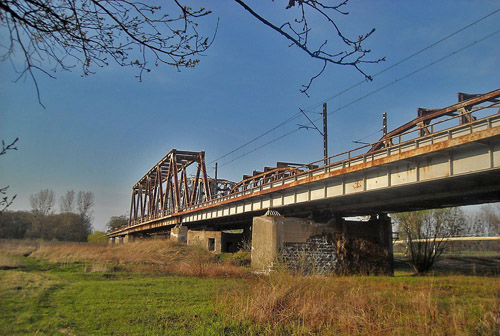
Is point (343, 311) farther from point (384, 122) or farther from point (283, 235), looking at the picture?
point (384, 122)

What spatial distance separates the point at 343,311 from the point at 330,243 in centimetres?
1801

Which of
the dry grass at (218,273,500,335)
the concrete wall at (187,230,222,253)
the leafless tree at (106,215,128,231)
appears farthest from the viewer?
the leafless tree at (106,215,128,231)

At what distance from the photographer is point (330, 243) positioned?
2786 cm

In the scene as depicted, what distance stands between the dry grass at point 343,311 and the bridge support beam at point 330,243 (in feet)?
41.6

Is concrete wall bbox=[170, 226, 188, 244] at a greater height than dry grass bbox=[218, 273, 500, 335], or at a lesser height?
greater

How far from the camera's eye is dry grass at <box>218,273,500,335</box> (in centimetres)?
912

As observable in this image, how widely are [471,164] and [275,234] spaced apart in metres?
12.9

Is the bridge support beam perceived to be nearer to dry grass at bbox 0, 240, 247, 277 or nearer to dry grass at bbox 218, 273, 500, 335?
dry grass at bbox 0, 240, 247, 277

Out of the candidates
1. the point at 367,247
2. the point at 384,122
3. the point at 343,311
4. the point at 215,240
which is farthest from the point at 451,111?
the point at 215,240

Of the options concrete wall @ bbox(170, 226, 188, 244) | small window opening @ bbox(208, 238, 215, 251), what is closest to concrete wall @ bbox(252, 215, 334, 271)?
small window opening @ bbox(208, 238, 215, 251)

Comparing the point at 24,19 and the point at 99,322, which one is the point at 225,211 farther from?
the point at 24,19

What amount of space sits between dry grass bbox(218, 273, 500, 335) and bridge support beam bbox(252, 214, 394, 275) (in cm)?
1269

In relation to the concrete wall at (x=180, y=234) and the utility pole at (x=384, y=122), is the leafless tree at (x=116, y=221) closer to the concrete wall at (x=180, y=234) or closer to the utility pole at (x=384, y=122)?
the concrete wall at (x=180, y=234)

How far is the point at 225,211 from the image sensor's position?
39.4 metres
